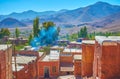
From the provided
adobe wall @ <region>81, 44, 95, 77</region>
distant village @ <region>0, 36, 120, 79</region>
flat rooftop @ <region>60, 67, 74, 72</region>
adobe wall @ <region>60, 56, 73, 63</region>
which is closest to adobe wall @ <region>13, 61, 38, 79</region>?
distant village @ <region>0, 36, 120, 79</region>

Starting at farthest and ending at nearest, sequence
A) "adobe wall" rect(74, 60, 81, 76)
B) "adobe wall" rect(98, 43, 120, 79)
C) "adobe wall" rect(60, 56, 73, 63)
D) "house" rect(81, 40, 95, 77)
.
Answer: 1. "adobe wall" rect(60, 56, 73, 63)
2. "adobe wall" rect(74, 60, 81, 76)
3. "house" rect(81, 40, 95, 77)
4. "adobe wall" rect(98, 43, 120, 79)

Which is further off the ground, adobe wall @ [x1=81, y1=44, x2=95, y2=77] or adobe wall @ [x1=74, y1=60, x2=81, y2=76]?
adobe wall @ [x1=81, y1=44, x2=95, y2=77]

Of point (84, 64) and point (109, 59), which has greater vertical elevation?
point (109, 59)

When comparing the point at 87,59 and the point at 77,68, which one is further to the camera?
the point at 77,68

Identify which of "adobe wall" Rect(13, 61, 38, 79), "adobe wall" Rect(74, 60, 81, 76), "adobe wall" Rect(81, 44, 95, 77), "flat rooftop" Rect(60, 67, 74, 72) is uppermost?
"adobe wall" Rect(81, 44, 95, 77)

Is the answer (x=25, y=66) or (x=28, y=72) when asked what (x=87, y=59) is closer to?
(x=25, y=66)

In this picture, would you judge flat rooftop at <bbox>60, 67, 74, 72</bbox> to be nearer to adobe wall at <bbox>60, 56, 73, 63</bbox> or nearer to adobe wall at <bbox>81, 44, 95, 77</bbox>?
adobe wall at <bbox>60, 56, 73, 63</bbox>

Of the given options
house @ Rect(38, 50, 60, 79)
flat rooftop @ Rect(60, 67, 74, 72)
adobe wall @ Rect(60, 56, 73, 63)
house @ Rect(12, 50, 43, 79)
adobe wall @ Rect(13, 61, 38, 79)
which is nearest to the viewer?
house @ Rect(12, 50, 43, 79)

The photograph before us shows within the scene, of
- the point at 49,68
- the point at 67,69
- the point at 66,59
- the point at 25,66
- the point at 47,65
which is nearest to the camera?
the point at 25,66

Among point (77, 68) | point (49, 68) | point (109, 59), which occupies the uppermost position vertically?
point (109, 59)

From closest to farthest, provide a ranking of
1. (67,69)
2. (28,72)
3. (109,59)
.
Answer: (109,59)
(28,72)
(67,69)

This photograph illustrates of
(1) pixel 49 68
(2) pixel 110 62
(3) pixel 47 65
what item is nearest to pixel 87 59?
(2) pixel 110 62

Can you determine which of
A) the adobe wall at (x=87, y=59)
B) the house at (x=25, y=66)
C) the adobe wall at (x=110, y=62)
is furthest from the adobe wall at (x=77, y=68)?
the adobe wall at (x=110, y=62)

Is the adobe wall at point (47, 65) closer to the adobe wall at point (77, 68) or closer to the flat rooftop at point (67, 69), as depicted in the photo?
the flat rooftop at point (67, 69)
